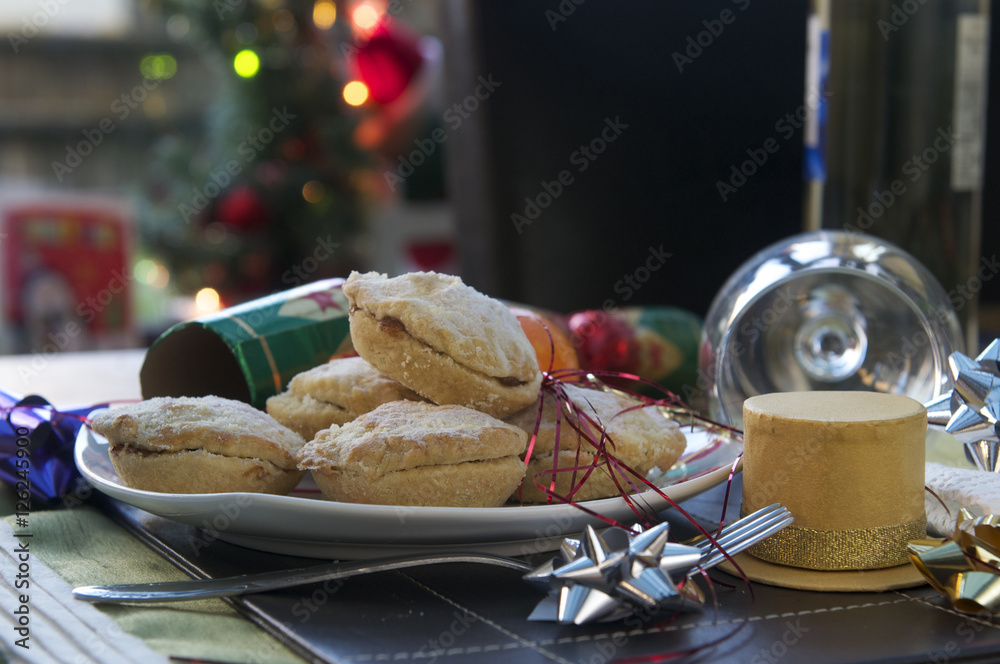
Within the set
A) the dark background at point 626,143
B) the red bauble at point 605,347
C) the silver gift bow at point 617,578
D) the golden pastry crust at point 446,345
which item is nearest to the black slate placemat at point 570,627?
the silver gift bow at point 617,578

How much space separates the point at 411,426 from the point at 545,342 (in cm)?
29

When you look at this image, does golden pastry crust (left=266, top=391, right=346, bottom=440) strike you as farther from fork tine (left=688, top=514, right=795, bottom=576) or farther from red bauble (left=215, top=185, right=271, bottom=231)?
red bauble (left=215, top=185, right=271, bottom=231)

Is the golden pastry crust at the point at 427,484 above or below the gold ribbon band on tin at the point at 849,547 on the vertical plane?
above

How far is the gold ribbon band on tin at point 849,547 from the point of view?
52 centimetres

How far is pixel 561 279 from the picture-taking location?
1.78 metres

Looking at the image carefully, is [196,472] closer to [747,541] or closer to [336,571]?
[336,571]

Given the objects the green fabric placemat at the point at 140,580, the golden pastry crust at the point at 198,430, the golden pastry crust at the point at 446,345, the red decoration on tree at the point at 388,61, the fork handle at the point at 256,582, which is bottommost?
the green fabric placemat at the point at 140,580

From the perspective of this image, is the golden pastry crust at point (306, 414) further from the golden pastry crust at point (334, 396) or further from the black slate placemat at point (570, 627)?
the black slate placemat at point (570, 627)

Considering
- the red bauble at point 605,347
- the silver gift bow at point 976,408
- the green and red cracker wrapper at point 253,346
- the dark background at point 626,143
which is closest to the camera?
the silver gift bow at point 976,408

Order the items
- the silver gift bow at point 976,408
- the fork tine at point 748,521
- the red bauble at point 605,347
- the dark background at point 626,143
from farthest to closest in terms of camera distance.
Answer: the dark background at point 626,143 < the red bauble at point 605,347 < the silver gift bow at point 976,408 < the fork tine at point 748,521

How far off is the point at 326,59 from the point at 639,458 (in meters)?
2.59

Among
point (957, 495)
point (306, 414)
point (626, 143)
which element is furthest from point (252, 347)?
point (626, 143)

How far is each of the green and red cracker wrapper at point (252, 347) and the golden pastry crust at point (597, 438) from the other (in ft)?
0.83

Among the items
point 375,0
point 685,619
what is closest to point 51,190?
point 375,0
